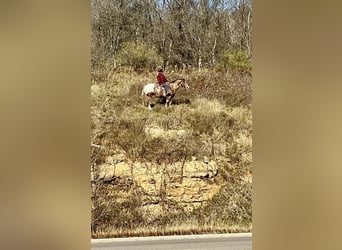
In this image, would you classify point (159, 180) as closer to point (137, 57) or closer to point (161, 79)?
point (161, 79)

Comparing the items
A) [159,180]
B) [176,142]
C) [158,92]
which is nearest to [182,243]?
[159,180]

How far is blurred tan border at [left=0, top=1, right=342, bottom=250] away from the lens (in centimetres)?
171

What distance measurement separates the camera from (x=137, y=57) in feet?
9.20

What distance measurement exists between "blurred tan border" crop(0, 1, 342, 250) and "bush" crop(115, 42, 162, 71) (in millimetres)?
907

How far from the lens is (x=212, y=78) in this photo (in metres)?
2.90
